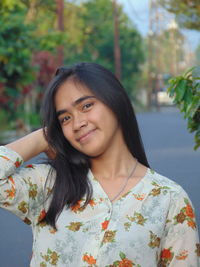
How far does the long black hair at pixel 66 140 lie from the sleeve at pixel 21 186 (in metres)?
0.06

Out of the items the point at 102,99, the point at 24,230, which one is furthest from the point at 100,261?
the point at 24,230

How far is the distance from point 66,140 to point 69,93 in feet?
0.74

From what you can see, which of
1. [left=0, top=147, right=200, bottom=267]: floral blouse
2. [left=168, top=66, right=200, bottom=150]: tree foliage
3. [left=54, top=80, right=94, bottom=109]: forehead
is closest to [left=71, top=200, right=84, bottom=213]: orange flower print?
[left=0, top=147, right=200, bottom=267]: floral blouse

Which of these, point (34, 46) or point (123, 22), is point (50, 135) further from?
point (123, 22)

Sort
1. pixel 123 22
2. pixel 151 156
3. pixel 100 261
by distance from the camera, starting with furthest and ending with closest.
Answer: pixel 123 22
pixel 151 156
pixel 100 261

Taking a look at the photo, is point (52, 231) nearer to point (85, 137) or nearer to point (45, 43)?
point (85, 137)

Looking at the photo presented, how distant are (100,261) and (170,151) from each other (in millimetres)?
13161

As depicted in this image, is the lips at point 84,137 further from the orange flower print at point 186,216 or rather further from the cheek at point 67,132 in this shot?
→ the orange flower print at point 186,216

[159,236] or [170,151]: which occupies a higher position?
[159,236]

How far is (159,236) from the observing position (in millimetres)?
2266

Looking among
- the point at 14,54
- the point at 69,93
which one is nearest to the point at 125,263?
the point at 69,93

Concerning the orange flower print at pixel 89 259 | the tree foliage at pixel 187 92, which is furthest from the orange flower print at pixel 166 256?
the tree foliage at pixel 187 92

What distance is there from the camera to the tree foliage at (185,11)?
2747cm

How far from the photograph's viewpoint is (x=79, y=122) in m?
2.35
